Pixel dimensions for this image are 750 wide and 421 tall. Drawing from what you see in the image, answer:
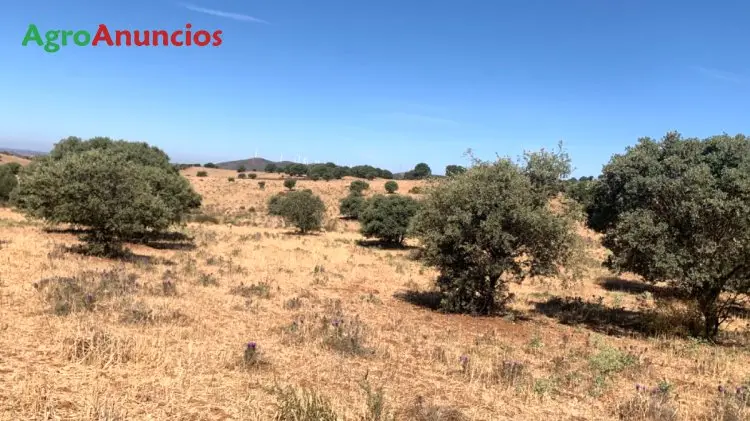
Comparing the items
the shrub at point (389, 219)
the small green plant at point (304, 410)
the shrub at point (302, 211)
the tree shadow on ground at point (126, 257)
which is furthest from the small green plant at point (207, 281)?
the shrub at point (302, 211)

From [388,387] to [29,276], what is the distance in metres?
10.7

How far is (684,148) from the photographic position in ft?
47.5

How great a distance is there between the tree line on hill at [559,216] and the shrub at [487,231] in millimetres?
31

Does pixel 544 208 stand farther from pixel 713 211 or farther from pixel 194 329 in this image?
pixel 194 329

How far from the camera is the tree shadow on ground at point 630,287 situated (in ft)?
69.6

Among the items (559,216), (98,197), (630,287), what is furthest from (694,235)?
(98,197)

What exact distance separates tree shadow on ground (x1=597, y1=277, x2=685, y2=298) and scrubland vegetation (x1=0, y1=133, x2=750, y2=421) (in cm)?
28

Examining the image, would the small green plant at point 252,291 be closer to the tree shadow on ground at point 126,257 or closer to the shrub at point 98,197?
the tree shadow on ground at point 126,257

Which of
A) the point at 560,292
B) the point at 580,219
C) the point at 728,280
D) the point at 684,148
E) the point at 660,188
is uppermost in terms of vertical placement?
the point at 684,148

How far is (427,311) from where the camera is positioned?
14180 mm

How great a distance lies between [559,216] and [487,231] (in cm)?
204

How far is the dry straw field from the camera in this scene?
5.90 meters

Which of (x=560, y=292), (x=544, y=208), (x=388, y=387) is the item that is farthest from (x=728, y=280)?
(x=388, y=387)

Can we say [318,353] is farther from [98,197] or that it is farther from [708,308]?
[98,197]
